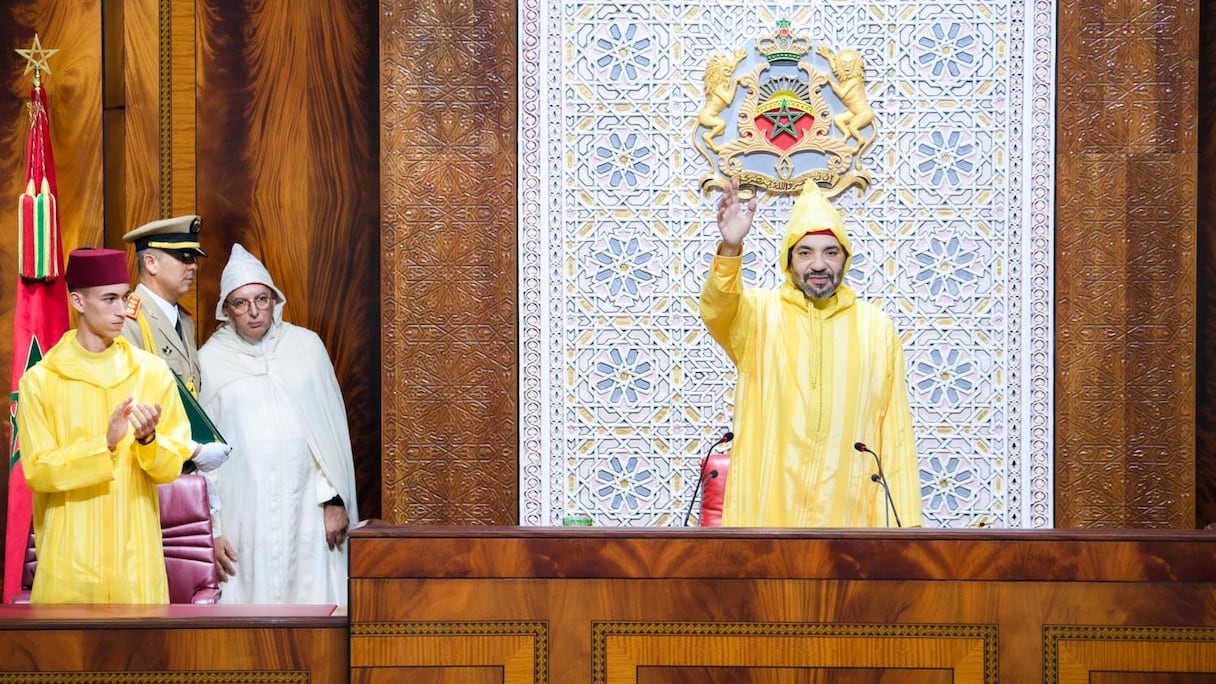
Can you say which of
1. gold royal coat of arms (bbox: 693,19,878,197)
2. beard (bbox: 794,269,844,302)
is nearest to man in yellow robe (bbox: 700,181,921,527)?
beard (bbox: 794,269,844,302)

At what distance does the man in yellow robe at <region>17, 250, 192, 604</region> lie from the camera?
3.80 metres

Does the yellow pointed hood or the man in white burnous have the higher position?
the yellow pointed hood

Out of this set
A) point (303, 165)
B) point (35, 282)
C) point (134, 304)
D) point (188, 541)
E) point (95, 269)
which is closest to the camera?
point (95, 269)

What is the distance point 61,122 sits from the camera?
18.9 feet

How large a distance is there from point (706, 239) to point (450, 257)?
100 cm

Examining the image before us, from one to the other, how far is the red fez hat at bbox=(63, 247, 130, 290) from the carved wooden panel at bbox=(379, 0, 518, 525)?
5.37ft

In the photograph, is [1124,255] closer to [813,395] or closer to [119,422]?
[813,395]

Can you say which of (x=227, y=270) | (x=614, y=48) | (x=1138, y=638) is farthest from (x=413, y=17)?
(x=1138, y=638)

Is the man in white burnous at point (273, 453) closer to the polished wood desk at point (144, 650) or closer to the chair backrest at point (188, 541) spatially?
the chair backrest at point (188, 541)

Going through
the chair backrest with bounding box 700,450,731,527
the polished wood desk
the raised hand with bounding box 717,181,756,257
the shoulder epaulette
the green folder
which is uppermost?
the raised hand with bounding box 717,181,756,257

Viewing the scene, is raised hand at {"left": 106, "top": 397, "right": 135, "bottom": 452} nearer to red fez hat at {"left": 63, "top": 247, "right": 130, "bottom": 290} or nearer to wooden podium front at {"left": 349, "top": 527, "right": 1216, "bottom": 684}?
red fez hat at {"left": 63, "top": 247, "right": 130, "bottom": 290}

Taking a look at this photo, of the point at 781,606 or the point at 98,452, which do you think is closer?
the point at 781,606

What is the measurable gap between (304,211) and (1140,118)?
333 cm

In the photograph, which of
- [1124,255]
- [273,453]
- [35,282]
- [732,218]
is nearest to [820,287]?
[732,218]
